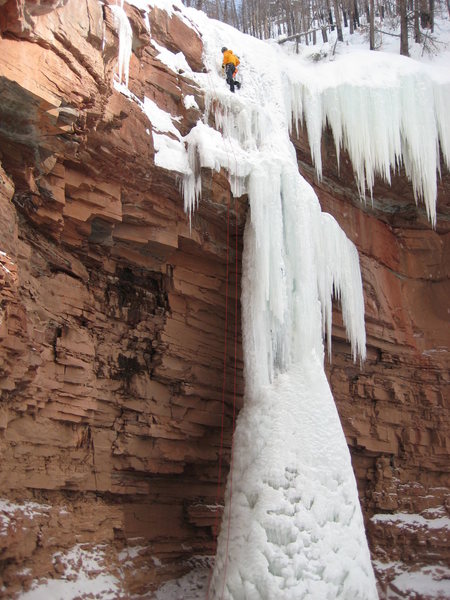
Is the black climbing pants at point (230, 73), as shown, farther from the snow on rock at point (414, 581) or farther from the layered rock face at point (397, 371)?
the snow on rock at point (414, 581)

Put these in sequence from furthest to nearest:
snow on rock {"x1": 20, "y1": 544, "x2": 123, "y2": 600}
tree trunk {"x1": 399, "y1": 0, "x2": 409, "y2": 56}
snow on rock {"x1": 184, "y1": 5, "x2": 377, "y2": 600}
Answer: tree trunk {"x1": 399, "y1": 0, "x2": 409, "y2": 56}, snow on rock {"x1": 184, "y1": 5, "x2": 377, "y2": 600}, snow on rock {"x1": 20, "y1": 544, "x2": 123, "y2": 600}

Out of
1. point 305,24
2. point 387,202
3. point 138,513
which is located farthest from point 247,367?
point 305,24

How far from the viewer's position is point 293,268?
Answer: 8211 millimetres

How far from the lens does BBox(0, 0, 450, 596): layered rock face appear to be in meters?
5.79

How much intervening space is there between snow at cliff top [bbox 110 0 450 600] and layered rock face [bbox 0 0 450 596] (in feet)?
1.28

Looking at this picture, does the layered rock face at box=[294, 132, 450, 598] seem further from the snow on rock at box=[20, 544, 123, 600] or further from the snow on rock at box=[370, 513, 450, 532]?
the snow on rock at box=[20, 544, 123, 600]

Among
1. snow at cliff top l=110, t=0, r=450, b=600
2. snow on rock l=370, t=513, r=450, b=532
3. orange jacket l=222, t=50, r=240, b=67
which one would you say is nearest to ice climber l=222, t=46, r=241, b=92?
orange jacket l=222, t=50, r=240, b=67

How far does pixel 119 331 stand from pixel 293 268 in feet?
7.67

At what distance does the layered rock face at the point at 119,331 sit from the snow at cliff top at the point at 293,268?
391 mm

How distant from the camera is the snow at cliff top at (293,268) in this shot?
664 cm

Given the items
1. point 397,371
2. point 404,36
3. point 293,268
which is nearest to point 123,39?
point 293,268

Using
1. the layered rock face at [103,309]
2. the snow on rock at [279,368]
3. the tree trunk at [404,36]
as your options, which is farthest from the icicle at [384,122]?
the tree trunk at [404,36]

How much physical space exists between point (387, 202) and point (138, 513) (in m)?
6.66

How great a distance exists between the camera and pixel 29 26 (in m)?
4.93
